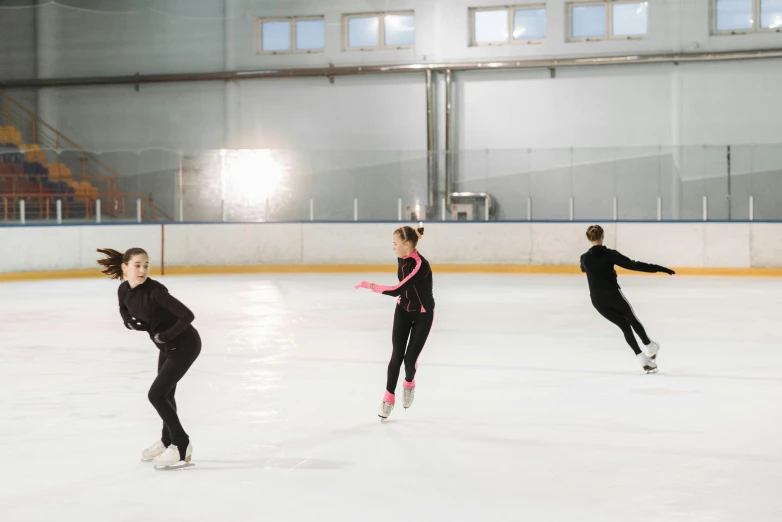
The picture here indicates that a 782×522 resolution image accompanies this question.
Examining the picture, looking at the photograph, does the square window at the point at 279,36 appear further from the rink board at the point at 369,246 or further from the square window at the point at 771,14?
the square window at the point at 771,14

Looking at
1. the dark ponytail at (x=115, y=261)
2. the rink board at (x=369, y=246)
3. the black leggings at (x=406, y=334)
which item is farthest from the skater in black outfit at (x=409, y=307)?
the rink board at (x=369, y=246)

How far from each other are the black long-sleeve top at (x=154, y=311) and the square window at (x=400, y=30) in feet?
70.2

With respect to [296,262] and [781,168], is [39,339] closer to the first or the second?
[296,262]

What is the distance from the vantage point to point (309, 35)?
26141 millimetres

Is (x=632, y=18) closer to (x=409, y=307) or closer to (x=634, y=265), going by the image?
(x=634, y=265)

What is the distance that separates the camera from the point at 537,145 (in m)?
24.5

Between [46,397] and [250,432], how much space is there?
193 cm

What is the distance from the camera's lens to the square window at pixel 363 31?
25.8 metres

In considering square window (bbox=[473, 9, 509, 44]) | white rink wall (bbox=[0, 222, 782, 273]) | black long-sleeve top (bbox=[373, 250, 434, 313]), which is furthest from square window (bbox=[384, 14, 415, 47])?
black long-sleeve top (bbox=[373, 250, 434, 313])

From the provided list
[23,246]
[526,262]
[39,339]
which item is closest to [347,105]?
[526,262]

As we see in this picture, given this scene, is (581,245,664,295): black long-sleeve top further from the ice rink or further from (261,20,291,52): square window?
(261,20,291,52): square window

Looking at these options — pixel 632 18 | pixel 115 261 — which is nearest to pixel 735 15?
pixel 632 18

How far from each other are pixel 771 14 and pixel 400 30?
8.61 m

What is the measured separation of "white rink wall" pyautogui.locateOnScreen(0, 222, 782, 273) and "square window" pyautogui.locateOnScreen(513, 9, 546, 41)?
249 inches
